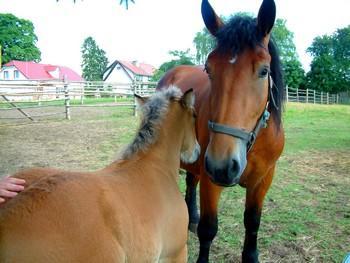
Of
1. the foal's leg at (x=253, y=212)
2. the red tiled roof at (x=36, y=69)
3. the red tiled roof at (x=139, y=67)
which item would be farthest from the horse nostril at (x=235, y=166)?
the red tiled roof at (x=139, y=67)

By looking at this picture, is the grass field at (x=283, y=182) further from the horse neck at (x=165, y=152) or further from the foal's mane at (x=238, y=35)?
the foal's mane at (x=238, y=35)

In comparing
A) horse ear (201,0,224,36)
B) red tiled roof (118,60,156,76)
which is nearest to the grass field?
horse ear (201,0,224,36)

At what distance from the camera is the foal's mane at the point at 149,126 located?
2.71 metres

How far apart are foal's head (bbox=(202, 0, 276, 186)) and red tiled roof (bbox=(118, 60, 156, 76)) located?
189 ft

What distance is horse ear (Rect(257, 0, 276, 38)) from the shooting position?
2.57 metres

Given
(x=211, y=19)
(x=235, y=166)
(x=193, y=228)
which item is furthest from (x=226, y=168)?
(x=193, y=228)

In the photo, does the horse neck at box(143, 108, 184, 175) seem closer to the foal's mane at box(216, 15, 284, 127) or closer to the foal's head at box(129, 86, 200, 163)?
the foal's head at box(129, 86, 200, 163)

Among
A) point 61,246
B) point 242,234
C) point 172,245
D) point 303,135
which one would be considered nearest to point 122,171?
point 172,245

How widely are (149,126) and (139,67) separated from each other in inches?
2551

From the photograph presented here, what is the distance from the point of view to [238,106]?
245 centimetres

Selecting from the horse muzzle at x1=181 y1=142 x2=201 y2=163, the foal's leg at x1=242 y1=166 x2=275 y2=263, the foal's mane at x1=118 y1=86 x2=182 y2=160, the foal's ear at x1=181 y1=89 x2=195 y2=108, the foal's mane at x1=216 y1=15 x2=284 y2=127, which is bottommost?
the foal's leg at x1=242 y1=166 x2=275 y2=263

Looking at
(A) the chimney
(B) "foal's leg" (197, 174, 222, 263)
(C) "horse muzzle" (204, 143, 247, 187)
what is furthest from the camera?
(A) the chimney

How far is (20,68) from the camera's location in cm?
5153

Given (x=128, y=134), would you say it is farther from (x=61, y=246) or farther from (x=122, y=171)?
(x=61, y=246)
